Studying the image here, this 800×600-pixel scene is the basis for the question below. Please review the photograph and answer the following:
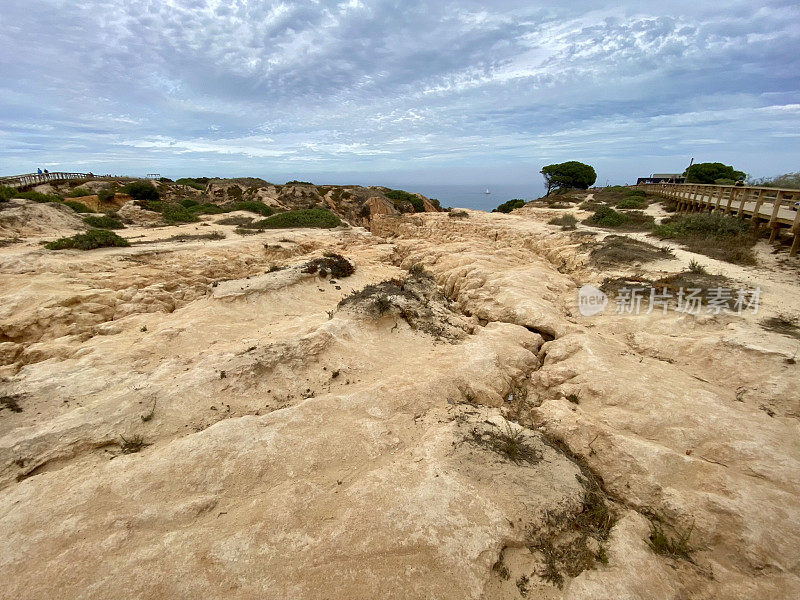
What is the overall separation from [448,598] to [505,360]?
172 inches

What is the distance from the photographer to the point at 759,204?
41.5 ft

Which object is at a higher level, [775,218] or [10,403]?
[775,218]

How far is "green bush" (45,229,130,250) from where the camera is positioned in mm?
10611

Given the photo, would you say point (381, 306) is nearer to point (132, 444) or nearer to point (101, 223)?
point (132, 444)

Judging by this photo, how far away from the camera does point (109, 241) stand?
1174cm

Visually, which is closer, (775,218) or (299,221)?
(775,218)

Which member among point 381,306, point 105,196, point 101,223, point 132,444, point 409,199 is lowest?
point 132,444

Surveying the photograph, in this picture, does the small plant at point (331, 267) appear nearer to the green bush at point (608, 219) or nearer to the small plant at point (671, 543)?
the small plant at point (671, 543)

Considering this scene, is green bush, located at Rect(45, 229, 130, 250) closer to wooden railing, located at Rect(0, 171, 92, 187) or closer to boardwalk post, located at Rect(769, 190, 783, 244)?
wooden railing, located at Rect(0, 171, 92, 187)

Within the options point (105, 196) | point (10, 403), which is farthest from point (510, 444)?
point (105, 196)

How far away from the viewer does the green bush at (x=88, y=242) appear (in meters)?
10.6

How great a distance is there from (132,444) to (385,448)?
3.12m

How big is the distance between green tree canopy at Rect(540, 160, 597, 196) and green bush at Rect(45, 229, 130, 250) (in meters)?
53.2

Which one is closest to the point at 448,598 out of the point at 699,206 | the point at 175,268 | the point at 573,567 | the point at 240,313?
the point at 573,567
